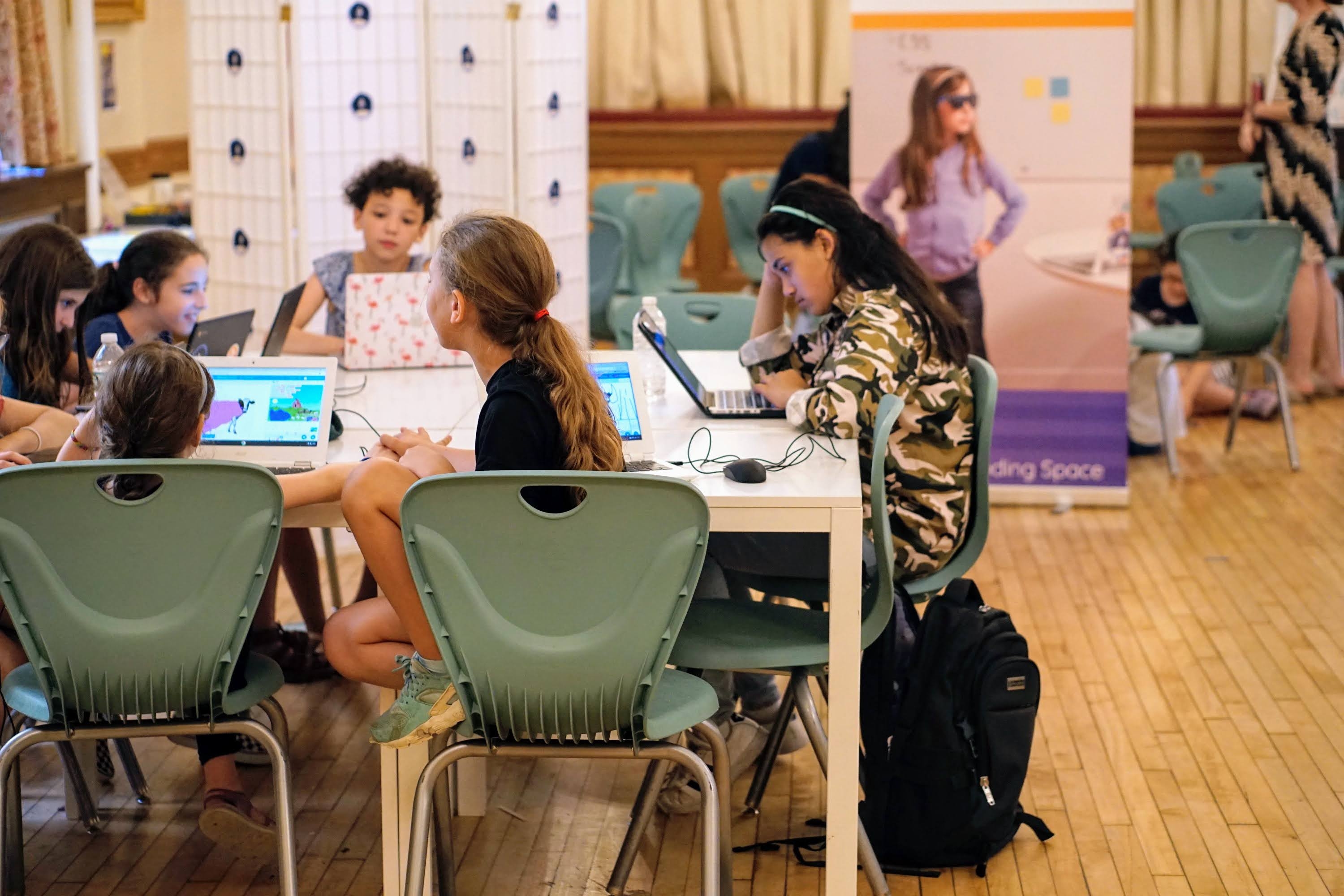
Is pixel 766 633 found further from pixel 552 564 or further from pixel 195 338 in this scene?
pixel 195 338

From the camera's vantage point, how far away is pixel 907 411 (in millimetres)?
2920

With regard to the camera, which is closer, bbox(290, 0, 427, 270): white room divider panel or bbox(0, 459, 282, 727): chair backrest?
bbox(0, 459, 282, 727): chair backrest

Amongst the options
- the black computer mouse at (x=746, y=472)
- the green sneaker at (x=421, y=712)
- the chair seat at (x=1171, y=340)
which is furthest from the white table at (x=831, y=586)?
the chair seat at (x=1171, y=340)

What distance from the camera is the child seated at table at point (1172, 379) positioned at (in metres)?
5.74

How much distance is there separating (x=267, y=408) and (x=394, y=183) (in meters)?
1.37

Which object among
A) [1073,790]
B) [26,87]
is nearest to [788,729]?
[1073,790]

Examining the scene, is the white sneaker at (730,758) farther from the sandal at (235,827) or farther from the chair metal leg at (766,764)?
the sandal at (235,827)

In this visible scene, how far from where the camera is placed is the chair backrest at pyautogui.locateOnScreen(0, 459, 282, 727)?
2092 mm

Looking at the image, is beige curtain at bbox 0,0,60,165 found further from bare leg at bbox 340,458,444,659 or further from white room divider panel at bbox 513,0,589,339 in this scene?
bare leg at bbox 340,458,444,659

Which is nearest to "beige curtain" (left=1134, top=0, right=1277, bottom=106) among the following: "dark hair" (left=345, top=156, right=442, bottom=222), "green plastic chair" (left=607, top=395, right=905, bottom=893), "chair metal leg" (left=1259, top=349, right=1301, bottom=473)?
"chair metal leg" (left=1259, top=349, right=1301, bottom=473)

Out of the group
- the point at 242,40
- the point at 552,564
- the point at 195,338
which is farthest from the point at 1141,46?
the point at 552,564

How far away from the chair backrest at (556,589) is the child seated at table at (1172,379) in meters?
3.91

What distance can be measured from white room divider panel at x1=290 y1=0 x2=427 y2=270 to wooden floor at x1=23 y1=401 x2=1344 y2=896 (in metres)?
1.16

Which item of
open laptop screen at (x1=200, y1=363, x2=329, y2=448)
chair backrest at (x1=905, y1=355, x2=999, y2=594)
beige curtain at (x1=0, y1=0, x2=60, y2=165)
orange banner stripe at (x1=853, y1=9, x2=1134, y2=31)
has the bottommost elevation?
chair backrest at (x1=905, y1=355, x2=999, y2=594)
